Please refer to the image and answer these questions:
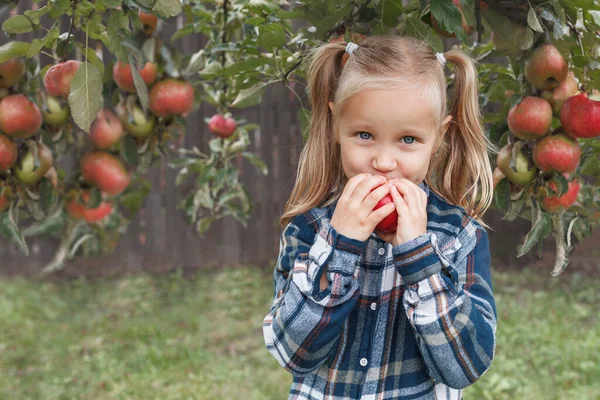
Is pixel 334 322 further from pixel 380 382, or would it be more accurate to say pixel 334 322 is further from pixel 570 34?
pixel 570 34

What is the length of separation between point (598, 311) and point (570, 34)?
284 cm

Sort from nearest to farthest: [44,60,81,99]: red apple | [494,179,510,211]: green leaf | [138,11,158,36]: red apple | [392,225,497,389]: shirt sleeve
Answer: [392,225,497,389]: shirt sleeve, [44,60,81,99]: red apple, [494,179,510,211]: green leaf, [138,11,158,36]: red apple

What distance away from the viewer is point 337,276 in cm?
92

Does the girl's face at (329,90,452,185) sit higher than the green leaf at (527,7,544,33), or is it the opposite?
the green leaf at (527,7,544,33)

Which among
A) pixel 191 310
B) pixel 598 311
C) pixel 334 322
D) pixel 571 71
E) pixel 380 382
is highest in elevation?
pixel 571 71

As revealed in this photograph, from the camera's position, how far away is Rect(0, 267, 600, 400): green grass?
287 centimetres

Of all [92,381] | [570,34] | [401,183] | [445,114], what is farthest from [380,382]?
[92,381]

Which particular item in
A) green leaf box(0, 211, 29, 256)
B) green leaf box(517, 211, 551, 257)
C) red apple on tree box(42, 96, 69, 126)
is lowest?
green leaf box(0, 211, 29, 256)

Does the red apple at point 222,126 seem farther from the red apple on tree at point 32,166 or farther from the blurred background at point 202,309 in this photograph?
the red apple on tree at point 32,166

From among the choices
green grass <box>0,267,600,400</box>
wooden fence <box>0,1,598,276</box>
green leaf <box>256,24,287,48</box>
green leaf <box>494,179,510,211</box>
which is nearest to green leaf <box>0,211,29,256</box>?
green leaf <box>256,24,287,48</box>

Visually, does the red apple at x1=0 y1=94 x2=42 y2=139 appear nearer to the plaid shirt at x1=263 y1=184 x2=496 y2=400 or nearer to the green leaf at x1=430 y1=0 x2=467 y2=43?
the plaid shirt at x1=263 y1=184 x2=496 y2=400

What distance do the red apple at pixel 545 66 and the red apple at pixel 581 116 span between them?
50mm

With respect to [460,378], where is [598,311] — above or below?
below

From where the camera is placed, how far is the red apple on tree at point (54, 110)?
1368mm
